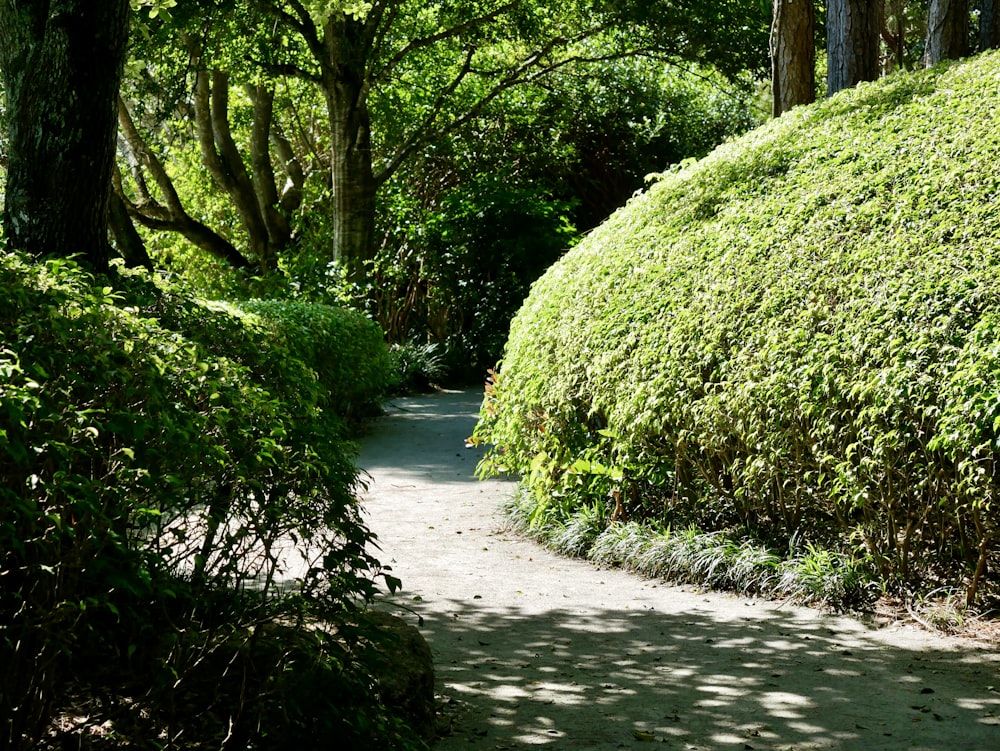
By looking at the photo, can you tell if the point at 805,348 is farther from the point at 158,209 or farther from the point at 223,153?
the point at 158,209

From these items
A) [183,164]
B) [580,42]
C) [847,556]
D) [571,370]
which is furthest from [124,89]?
[847,556]

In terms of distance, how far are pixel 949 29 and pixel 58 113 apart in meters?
8.27

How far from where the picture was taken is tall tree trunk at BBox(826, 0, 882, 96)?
9.98m

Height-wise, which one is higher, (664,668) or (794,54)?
(794,54)

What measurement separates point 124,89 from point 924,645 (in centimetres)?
1717

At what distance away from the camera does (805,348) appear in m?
5.92

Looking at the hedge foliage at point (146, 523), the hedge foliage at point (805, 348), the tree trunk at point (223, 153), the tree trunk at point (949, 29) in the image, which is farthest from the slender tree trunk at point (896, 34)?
the hedge foliage at point (146, 523)

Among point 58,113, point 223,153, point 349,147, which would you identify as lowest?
point 58,113

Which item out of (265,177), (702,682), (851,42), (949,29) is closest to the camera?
(702,682)

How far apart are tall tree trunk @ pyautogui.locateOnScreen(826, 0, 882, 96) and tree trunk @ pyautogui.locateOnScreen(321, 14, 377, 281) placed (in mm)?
8774

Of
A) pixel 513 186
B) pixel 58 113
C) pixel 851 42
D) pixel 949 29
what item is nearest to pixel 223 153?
pixel 513 186

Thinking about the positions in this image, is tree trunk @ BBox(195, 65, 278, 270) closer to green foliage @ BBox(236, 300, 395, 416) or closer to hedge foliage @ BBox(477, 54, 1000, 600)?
green foliage @ BBox(236, 300, 395, 416)

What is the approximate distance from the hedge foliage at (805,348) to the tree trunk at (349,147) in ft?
31.2

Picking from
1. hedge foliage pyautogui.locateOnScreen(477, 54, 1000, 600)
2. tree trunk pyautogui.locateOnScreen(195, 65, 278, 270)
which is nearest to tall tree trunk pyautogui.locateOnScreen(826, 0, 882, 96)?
hedge foliage pyautogui.locateOnScreen(477, 54, 1000, 600)
